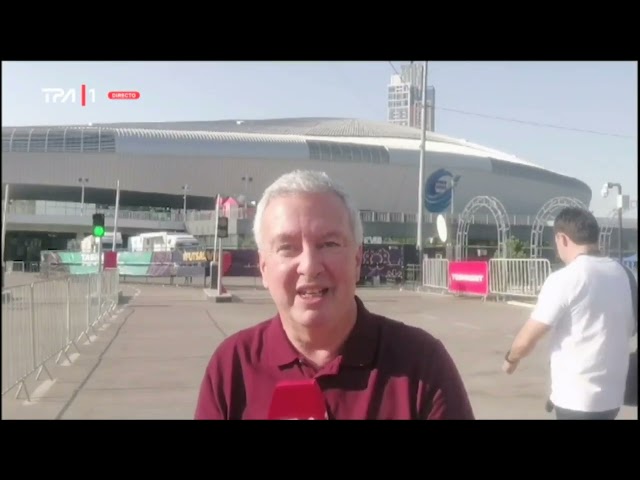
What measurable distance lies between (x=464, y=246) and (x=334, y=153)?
15.5ft

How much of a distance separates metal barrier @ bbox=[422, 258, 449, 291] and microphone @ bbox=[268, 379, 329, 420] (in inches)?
246

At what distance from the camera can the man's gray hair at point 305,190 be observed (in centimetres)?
199

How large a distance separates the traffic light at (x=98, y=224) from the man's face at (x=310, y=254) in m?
3.72

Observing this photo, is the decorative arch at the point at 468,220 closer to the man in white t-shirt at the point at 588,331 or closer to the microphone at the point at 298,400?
the man in white t-shirt at the point at 588,331

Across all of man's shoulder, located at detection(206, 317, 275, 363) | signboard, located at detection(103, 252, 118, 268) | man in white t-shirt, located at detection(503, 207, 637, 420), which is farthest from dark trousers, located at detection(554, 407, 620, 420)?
signboard, located at detection(103, 252, 118, 268)

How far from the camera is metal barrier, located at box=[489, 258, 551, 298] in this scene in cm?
1145

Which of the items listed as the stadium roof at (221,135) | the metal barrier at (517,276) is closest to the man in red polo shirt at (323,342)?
the stadium roof at (221,135)

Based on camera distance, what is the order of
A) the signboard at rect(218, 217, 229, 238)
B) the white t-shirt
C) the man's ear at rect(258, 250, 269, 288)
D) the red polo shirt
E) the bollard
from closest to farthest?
the red polo shirt → the man's ear at rect(258, 250, 269, 288) → the white t-shirt → the signboard at rect(218, 217, 229, 238) → the bollard

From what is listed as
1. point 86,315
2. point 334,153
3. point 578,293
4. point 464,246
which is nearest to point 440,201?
point 578,293

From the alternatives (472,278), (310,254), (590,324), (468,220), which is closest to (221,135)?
(472,278)

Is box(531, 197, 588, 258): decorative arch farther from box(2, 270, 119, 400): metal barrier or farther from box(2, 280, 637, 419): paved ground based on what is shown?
box(2, 270, 119, 400): metal barrier
